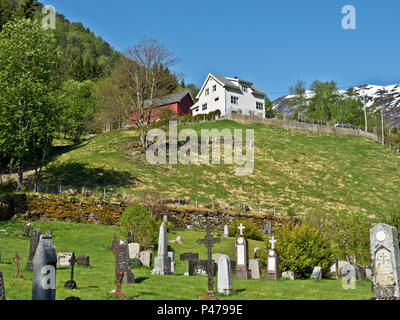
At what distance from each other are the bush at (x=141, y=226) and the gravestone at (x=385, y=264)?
52.5 ft

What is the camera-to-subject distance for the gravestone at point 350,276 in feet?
58.5

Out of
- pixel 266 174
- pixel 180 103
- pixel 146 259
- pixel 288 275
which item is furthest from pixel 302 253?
pixel 180 103

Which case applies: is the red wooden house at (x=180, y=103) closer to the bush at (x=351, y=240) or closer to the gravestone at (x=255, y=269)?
the bush at (x=351, y=240)

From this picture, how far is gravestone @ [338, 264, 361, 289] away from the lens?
702 inches

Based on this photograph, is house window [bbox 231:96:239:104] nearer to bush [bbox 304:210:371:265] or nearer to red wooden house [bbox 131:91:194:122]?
red wooden house [bbox 131:91:194:122]

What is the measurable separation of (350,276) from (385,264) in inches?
245

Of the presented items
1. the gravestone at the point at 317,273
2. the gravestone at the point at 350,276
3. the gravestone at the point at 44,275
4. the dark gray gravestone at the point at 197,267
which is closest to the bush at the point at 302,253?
the gravestone at the point at 317,273

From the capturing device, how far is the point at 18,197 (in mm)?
32875

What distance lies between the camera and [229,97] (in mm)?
80562

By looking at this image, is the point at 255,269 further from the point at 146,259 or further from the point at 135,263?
the point at 135,263

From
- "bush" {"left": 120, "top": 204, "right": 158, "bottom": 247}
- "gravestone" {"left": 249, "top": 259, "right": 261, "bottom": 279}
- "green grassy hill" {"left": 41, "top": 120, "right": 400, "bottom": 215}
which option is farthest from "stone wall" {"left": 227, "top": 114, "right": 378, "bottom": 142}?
"gravestone" {"left": 249, "top": 259, "right": 261, "bottom": 279}
